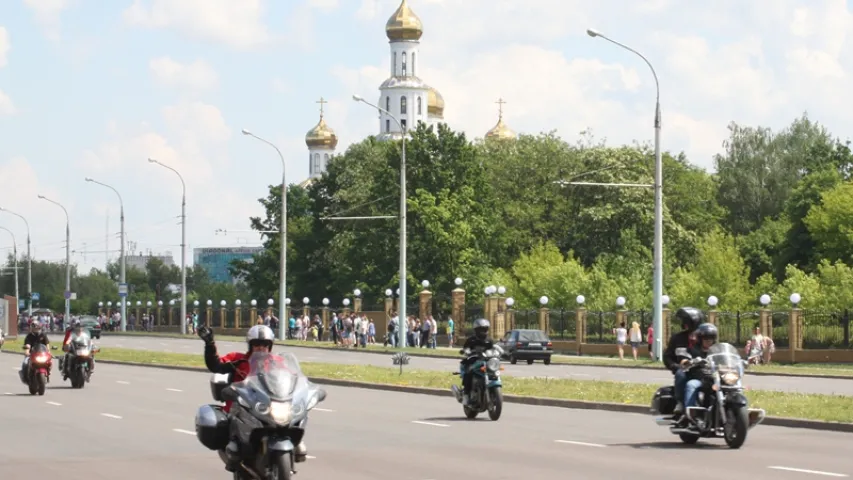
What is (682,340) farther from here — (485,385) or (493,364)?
(485,385)

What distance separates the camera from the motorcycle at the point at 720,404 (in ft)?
54.6

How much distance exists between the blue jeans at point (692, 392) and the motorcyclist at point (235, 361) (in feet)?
21.2

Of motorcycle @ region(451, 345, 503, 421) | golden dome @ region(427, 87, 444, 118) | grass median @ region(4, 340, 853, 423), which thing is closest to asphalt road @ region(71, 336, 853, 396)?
grass median @ region(4, 340, 853, 423)

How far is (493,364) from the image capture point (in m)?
21.8

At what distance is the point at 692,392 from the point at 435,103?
458 feet

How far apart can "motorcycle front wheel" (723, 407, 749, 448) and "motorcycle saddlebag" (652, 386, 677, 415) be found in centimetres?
→ 91

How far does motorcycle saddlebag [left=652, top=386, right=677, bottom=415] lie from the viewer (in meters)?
17.5

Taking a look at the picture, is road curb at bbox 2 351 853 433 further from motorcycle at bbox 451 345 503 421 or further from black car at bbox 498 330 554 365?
black car at bbox 498 330 554 365

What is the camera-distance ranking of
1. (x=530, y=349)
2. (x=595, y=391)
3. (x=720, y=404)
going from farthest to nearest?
1. (x=530, y=349)
2. (x=595, y=391)
3. (x=720, y=404)

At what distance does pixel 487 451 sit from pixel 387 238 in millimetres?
69661

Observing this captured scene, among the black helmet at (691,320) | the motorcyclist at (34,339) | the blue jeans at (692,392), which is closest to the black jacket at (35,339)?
the motorcyclist at (34,339)

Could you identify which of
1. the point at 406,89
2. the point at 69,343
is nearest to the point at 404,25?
the point at 406,89

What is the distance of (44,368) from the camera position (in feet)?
94.6

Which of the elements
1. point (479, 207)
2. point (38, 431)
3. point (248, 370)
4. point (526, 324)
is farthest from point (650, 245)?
point (248, 370)
